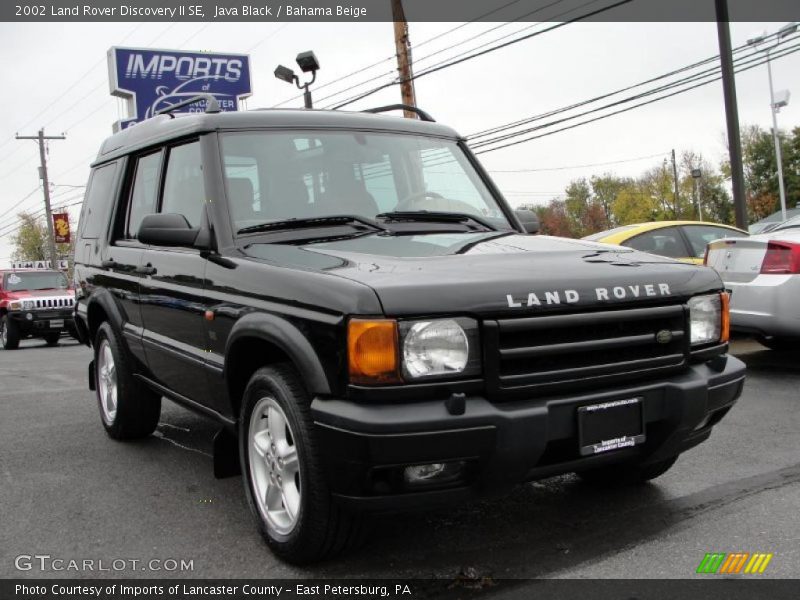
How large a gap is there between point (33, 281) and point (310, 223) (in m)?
16.6

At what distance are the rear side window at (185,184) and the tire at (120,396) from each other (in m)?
1.20

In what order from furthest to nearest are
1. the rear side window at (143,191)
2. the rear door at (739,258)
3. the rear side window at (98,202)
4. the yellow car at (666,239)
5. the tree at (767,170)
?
the tree at (767,170), the yellow car at (666,239), the rear door at (739,258), the rear side window at (98,202), the rear side window at (143,191)

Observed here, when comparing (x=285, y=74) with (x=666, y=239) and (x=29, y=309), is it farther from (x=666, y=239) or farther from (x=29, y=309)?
(x=666, y=239)

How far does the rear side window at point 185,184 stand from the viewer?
3943 mm

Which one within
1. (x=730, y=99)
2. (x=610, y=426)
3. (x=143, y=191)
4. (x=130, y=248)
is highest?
(x=730, y=99)

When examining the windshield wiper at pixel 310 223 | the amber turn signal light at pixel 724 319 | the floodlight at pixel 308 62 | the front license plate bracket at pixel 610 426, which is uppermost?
the floodlight at pixel 308 62

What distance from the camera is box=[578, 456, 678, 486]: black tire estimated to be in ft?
12.4

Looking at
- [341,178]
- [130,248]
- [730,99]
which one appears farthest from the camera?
[730,99]

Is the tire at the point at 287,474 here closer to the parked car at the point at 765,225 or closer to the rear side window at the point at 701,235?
the rear side window at the point at 701,235

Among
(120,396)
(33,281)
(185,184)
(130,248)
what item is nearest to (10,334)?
(33,281)

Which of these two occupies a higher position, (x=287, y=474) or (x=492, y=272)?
(x=492, y=272)

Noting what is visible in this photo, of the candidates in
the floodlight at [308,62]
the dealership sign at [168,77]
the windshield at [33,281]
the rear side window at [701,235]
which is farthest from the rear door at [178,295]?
the dealership sign at [168,77]

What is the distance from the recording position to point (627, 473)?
3848 millimetres

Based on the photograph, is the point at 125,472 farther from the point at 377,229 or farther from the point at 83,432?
the point at 377,229
